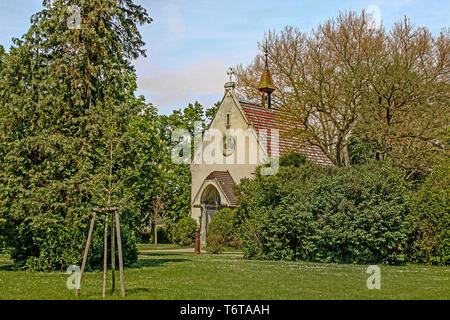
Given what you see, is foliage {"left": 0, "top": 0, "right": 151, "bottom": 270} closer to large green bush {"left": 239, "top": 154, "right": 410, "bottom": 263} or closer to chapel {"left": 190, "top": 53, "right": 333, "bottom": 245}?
large green bush {"left": 239, "top": 154, "right": 410, "bottom": 263}

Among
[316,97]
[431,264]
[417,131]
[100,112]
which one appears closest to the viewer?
[100,112]

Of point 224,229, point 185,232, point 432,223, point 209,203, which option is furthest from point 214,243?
point 432,223

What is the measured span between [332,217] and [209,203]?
17.1 m

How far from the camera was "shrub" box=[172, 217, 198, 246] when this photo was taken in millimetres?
34188

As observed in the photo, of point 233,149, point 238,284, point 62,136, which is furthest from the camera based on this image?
point 233,149

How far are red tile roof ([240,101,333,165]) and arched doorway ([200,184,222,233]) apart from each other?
537cm

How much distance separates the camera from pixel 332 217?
19094 mm

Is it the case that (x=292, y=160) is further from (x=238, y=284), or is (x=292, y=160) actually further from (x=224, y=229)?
(x=238, y=284)

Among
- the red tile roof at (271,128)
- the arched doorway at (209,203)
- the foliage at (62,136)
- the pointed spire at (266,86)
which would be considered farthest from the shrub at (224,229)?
the foliage at (62,136)

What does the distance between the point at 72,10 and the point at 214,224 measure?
1740 cm

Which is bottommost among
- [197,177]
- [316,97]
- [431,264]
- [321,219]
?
[431,264]

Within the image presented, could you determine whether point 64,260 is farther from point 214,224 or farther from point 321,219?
point 214,224

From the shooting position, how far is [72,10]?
55.3 feet

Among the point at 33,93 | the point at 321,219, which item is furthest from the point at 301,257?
the point at 33,93
